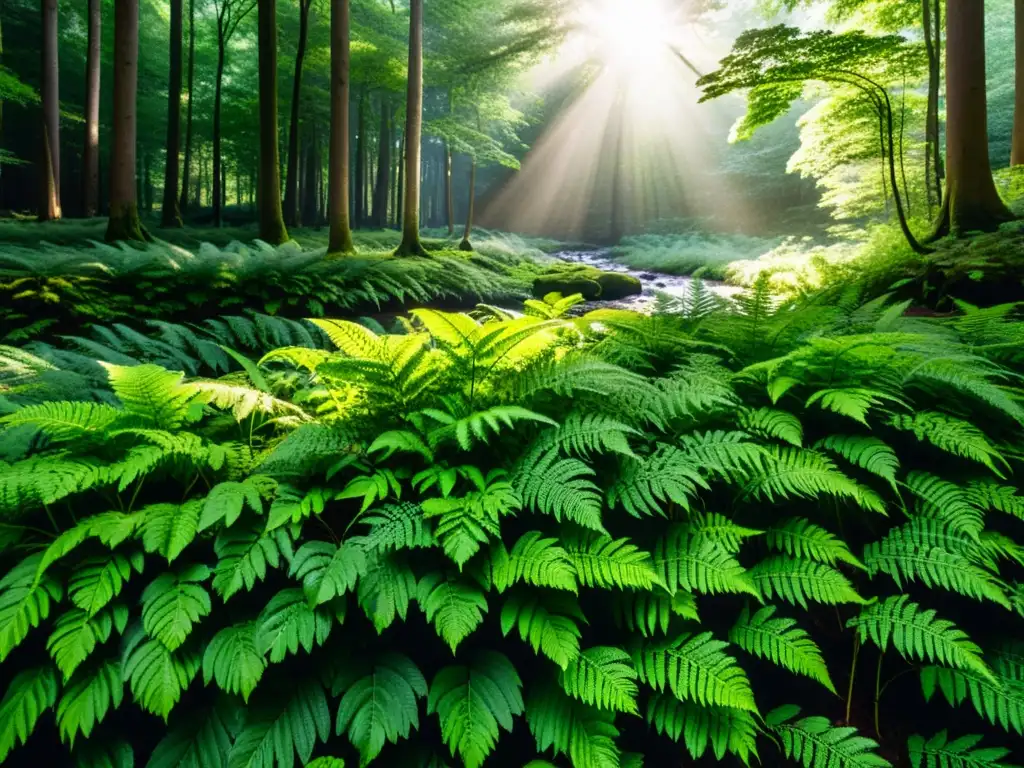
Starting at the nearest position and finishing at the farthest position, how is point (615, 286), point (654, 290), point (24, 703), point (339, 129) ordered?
point (24, 703) < point (654, 290) < point (339, 129) < point (615, 286)

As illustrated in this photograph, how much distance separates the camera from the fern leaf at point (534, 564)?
1561mm

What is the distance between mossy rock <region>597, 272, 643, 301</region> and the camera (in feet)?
39.2

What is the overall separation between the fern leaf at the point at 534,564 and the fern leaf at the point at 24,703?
1.27 m

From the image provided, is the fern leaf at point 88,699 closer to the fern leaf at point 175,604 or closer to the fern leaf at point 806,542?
the fern leaf at point 175,604

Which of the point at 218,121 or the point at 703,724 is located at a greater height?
the point at 218,121

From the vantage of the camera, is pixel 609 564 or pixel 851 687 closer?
pixel 609 564

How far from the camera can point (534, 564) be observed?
163 cm

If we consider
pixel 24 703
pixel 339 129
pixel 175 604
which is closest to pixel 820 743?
pixel 175 604

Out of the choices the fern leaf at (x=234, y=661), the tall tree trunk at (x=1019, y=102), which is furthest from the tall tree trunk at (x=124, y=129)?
the tall tree trunk at (x=1019, y=102)

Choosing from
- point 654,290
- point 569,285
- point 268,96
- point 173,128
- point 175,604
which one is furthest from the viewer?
point 173,128

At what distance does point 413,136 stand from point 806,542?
1201 centimetres

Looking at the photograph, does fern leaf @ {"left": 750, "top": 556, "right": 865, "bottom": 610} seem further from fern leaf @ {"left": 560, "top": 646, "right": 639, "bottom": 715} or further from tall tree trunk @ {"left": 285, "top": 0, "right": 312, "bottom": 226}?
tall tree trunk @ {"left": 285, "top": 0, "right": 312, "bottom": 226}

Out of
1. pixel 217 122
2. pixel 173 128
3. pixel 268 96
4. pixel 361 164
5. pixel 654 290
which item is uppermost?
pixel 361 164

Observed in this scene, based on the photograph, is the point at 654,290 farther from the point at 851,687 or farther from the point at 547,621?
the point at 547,621
